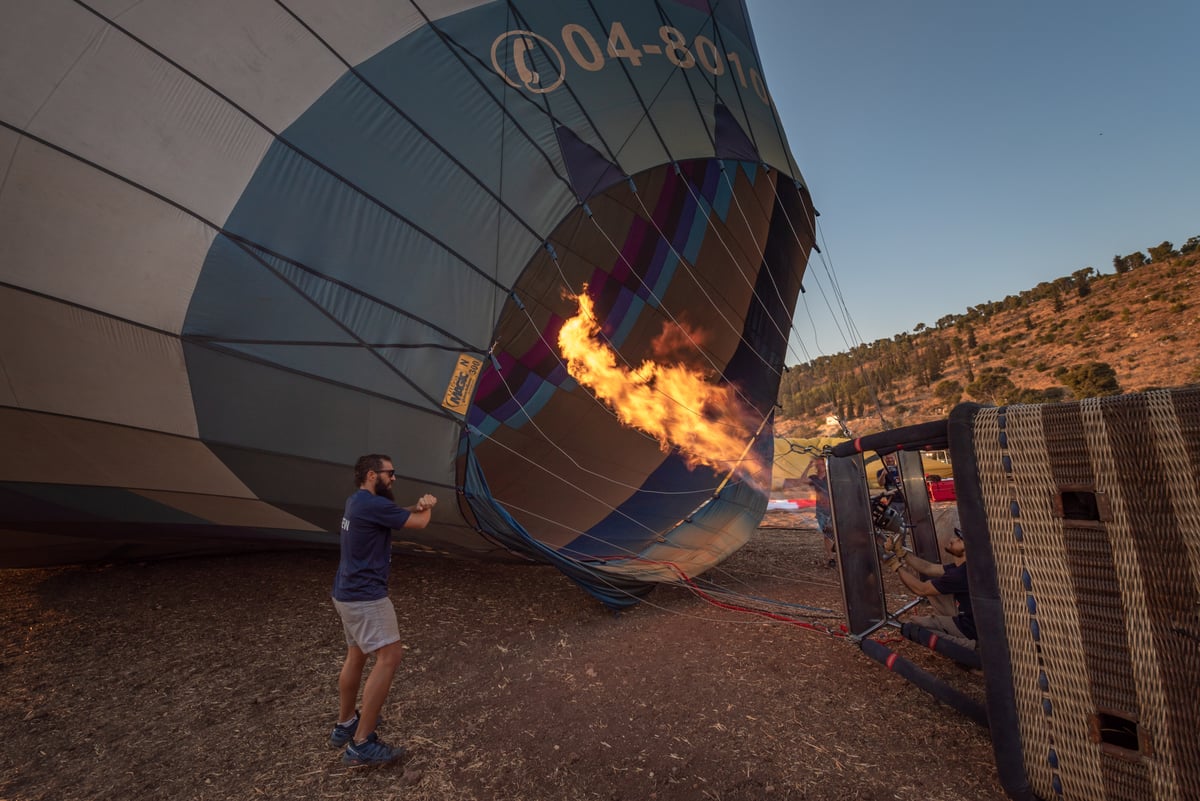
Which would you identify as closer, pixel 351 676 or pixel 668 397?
pixel 351 676

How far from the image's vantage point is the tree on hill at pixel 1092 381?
40.1m

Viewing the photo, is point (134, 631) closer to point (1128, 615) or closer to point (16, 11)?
point (16, 11)

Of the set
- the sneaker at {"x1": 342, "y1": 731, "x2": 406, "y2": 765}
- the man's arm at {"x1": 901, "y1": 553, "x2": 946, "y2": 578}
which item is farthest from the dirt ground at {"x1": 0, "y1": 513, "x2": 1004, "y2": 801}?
the man's arm at {"x1": 901, "y1": 553, "x2": 946, "y2": 578}

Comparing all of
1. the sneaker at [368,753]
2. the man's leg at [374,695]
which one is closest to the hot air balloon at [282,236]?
the man's leg at [374,695]

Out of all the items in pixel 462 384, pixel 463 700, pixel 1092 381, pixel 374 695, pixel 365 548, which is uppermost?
pixel 1092 381

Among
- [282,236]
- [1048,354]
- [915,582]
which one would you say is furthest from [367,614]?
[1048,354]

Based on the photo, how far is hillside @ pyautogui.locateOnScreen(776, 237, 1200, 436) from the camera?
44719mm

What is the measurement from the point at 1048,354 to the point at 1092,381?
16.1m

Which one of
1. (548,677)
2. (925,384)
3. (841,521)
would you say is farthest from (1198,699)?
(925,384)

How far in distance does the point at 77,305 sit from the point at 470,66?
11.8 feet

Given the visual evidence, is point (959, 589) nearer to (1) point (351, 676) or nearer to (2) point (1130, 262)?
(1) point (351, 676)

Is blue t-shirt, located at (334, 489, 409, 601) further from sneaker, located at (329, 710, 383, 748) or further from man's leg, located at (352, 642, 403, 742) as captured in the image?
sneaker, located at (329, 710, 383, 748)

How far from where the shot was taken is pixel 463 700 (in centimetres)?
409

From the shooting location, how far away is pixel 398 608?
5.62 metres
